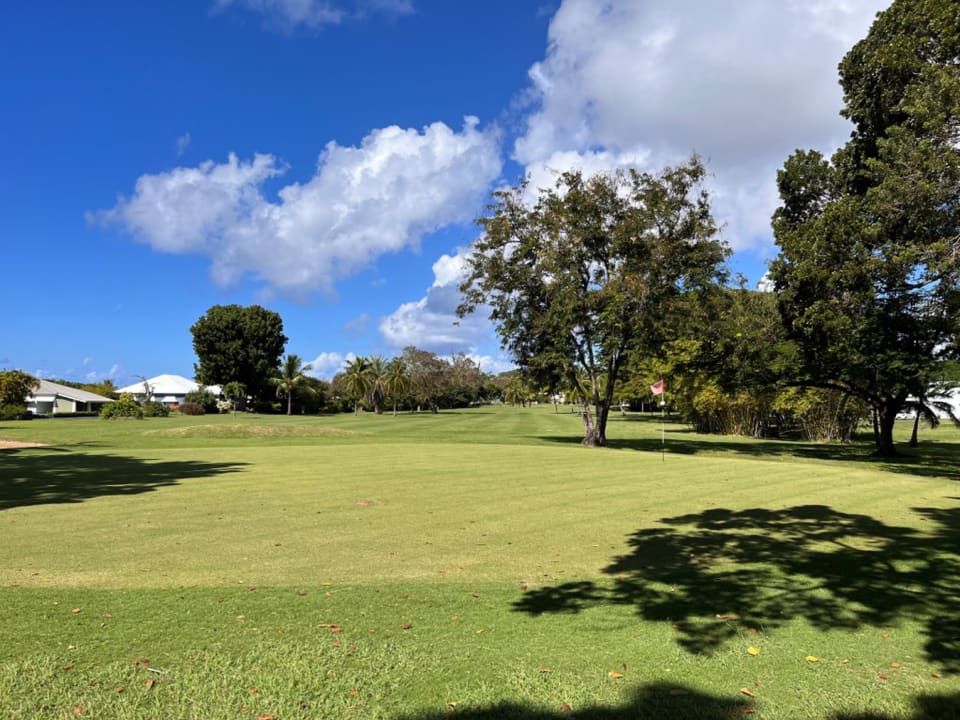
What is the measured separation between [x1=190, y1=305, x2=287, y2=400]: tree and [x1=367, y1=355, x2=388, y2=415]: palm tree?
52.0 ft

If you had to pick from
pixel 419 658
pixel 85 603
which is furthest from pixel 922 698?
pixel 85 603

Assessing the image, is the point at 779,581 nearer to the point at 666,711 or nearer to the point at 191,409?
the point at 666,711

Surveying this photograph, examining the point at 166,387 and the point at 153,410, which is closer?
the point at 153,410

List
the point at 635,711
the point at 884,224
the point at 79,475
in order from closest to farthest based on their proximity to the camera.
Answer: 1. the point at 635,711
2. the point at 79,475
3. the point at 884,224

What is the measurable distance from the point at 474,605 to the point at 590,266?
25.5 meters

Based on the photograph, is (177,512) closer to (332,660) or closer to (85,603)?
(85,603)

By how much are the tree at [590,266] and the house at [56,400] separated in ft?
277

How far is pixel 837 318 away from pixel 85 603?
24989 millimetres

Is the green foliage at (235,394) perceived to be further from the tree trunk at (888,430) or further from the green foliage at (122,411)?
the tree trunk at (888,430)

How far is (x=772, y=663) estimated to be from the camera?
470cm

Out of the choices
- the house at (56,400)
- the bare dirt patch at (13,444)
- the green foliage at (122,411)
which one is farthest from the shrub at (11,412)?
the bare dirt patch at (13,444)

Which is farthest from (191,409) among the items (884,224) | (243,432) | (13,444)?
(884,224)

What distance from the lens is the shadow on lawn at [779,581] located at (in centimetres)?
564

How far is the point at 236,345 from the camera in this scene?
85.9 metres
